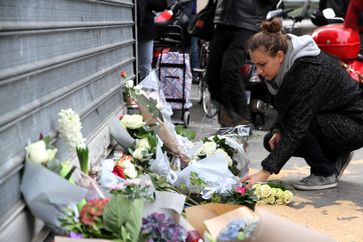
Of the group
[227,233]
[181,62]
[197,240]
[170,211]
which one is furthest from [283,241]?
[181,62]

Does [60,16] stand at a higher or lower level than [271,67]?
higher

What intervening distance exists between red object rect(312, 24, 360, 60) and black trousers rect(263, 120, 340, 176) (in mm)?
1765

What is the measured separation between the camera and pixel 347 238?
3391 mm

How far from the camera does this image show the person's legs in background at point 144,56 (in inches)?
254

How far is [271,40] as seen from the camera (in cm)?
388

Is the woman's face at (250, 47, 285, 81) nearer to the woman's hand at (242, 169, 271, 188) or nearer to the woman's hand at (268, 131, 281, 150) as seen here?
the woman's hand at (268, 131, 281, 150)

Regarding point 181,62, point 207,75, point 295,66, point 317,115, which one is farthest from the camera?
point 181,62

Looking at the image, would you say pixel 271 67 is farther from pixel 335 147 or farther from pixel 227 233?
pixel 227 233

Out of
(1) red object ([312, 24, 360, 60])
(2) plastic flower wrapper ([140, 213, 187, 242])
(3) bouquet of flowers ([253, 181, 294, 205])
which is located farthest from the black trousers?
(2) plastic flower wrapper ([140, 213, 187, 242])

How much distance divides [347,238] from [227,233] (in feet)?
4.36

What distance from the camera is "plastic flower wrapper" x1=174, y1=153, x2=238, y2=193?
3486 mm

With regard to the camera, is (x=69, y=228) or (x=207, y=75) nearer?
(x=69, y=228)

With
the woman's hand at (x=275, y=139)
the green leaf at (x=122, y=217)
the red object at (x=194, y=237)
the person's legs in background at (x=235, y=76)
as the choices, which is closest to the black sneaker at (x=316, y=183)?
the woman's hand at (x=275, y=139)

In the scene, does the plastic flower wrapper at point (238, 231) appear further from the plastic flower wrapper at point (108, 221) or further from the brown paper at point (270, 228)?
the plastic flower wrapper at point (108, 221)
